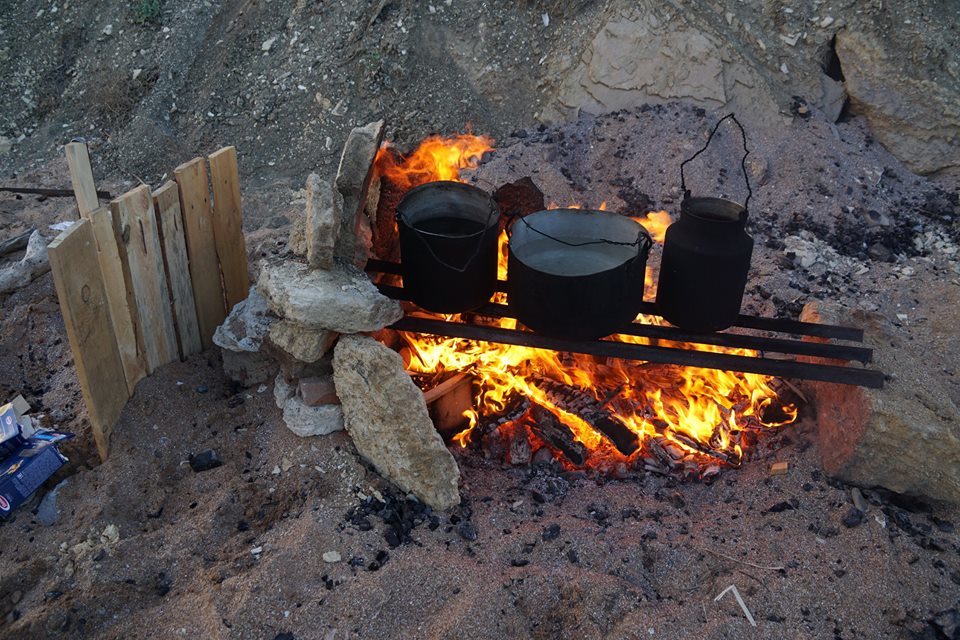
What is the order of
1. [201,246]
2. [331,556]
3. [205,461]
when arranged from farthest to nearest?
[201,246]
[205,461]
[331,556]

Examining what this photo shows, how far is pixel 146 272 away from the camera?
391 cm

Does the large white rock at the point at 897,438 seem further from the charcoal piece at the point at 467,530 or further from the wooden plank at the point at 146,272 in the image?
the wooden plank at the point at 146,272

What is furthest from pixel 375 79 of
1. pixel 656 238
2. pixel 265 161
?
pixel 656 238

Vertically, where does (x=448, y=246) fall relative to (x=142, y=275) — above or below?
above

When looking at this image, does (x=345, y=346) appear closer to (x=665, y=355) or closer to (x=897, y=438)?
(x=665, y=355)

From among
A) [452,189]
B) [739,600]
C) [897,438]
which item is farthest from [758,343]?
[452,189]

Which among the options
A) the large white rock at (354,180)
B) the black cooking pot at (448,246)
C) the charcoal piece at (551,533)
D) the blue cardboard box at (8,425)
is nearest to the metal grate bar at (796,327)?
the black cooking pot at (448,246)

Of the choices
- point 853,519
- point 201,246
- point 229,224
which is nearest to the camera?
point 853,519

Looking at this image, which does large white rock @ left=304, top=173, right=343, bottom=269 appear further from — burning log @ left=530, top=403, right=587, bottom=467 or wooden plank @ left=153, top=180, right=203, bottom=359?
burning log @ left=530, top=403, right=587, bottom=467

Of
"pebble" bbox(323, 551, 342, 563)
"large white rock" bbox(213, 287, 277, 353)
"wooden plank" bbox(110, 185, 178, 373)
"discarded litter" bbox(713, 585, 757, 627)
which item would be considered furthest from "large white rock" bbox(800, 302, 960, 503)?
"wooden plank" bbox(110, 185, 178, 373)

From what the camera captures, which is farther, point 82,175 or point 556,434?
point 556,434

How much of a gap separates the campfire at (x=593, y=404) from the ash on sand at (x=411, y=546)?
149 millimetres

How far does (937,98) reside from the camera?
6.85m

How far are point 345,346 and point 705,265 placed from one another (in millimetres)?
1818
